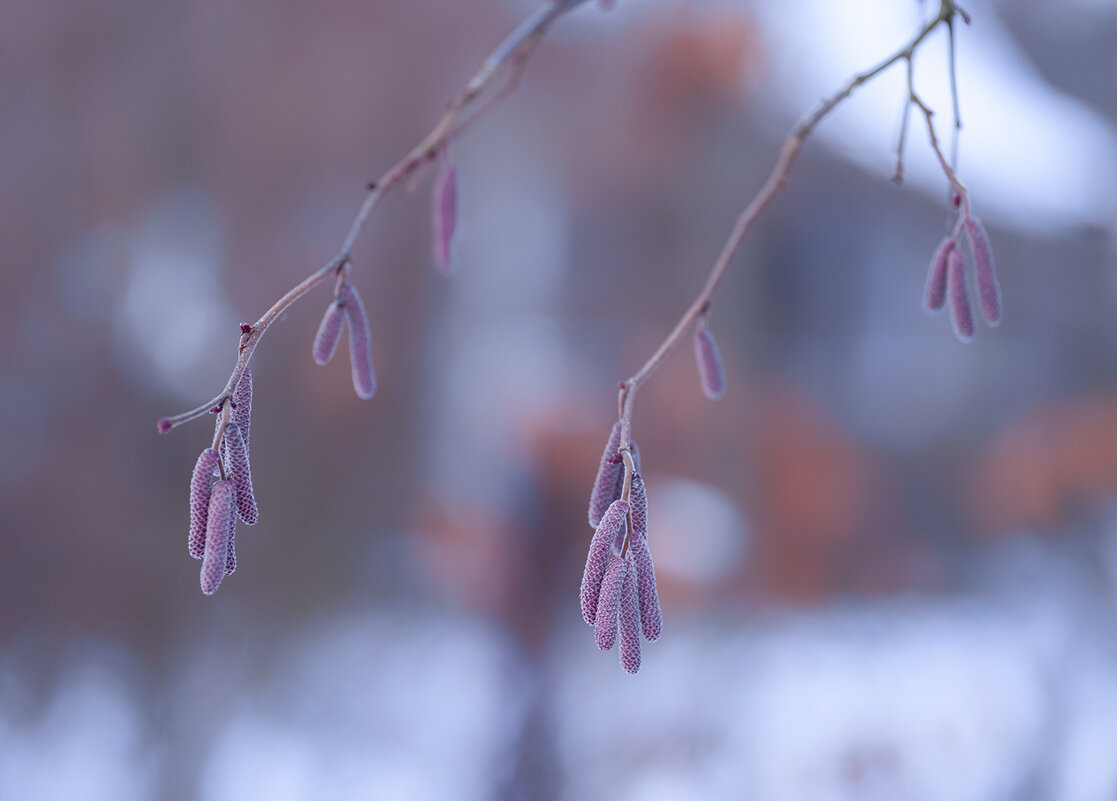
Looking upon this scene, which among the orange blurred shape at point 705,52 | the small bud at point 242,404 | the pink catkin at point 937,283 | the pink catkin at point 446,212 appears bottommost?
the small bud at point 242,404

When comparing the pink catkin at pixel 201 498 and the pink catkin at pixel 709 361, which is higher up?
the pink catkin at pixel 709 361

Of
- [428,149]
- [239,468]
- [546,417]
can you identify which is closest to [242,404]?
[239,468]

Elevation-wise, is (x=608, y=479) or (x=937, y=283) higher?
(x=937, y=283)

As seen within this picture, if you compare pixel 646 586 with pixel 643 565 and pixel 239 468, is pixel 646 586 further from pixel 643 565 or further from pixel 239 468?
pixel 239 468

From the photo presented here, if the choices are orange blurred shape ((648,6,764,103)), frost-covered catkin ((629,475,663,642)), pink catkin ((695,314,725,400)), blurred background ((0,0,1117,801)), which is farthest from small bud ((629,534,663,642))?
orange blurred shape ((648,6,764,103))

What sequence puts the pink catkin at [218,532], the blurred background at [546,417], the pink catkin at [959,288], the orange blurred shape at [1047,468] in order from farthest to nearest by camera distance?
the orange blurred shape at [1047,468] → the blurred background at [546,417] → the pink catkin at [959,288] → the pink catkin at [218,532]

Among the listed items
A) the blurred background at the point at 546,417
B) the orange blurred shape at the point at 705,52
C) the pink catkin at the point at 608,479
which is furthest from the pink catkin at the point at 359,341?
the orange blurred shape at the point at 705,52

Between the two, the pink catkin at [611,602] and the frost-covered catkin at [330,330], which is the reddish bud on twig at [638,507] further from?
the frost-covered catkin at [330,330]

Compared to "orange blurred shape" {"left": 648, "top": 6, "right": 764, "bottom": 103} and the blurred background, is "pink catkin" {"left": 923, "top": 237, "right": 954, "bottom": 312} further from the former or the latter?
"orange blurred shape" {"left": 648, "top": 6, "right": 764, "bottom": 103}
